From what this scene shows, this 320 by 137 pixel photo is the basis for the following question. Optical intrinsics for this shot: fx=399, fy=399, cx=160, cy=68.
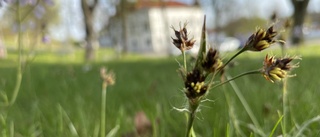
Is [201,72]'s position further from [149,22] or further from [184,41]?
[149,22]

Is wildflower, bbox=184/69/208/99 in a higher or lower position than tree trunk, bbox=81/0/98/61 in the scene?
higher

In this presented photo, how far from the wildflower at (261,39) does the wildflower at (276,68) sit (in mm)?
24

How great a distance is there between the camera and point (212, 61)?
482 millimetres

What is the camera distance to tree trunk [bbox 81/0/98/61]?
1758cm

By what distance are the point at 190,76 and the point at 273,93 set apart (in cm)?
160

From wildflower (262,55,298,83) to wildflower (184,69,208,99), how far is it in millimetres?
75

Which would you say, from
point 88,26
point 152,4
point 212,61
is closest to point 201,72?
point 212,61

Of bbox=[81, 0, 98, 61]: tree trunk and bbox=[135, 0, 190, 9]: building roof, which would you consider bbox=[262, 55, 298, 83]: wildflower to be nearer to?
bbox=[81, 0, 98, 61]: tree trunk

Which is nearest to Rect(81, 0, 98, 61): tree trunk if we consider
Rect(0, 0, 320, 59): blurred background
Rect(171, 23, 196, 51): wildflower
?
Rect(0, 0, 320, 59): blurred background

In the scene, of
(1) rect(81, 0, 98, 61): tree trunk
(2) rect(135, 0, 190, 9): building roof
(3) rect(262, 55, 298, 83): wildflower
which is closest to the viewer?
(3) rect(262, 55, 298, 83): wildflower

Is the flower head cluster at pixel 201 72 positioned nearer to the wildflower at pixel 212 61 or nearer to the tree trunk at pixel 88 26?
the wildflower at pixel 212 61

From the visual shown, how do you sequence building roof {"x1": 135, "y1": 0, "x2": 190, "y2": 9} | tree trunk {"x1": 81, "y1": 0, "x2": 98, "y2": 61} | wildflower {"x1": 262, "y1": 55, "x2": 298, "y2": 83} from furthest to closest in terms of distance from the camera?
building roof {"x1": 135, "y1": 0, "x2": 190, "y2": 9}, tree trunk {"x1": 81, "y1": 0, "x2": 98, "y2": 61}, wildflower {"x1": 262, "y1": 55, "x2": 298, "y2": 83}

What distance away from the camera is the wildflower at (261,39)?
0.48 m

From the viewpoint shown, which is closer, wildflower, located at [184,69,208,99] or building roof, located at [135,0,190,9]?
wildflower, located at [184,69,208,99]
